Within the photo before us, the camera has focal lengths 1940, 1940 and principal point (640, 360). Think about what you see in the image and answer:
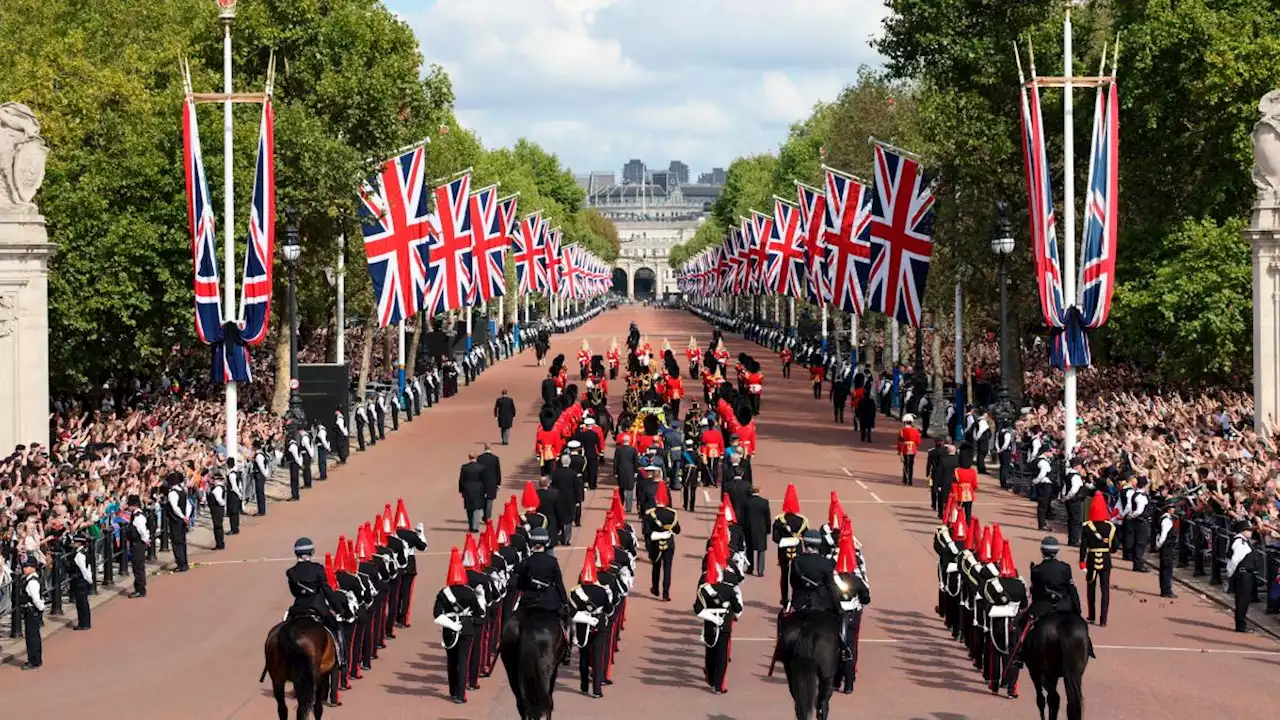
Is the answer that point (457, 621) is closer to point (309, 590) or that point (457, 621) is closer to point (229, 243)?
point (309, 590)

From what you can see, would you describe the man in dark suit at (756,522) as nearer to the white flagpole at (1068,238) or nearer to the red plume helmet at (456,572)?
the red plume helmet at (456,572)

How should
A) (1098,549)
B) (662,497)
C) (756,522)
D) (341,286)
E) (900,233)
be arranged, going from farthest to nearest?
(341,286) → (900,233) → (756,522) → (662,497) → (1098,549)

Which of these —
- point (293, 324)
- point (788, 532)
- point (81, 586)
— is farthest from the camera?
point (293, 324)

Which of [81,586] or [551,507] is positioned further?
[551,507]

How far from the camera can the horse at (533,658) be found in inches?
649

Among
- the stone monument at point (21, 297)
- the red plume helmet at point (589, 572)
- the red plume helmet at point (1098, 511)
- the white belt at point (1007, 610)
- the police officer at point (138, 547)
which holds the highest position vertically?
the stone monument at point (21, 297)

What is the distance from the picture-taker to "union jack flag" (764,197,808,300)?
67.4m

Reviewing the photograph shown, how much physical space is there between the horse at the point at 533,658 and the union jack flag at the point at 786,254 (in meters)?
49.4

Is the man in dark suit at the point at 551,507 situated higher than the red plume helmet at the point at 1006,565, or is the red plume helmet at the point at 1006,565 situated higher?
the red plume helmet at the point at 1006,565

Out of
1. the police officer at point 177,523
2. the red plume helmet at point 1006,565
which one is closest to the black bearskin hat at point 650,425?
the police officer at point 177,523

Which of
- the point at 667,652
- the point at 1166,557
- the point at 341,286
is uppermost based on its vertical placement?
the point at 341,286

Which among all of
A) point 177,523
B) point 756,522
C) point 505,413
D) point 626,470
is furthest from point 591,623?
point 505,413

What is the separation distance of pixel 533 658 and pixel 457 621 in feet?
6.72

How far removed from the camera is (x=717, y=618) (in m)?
18.6
